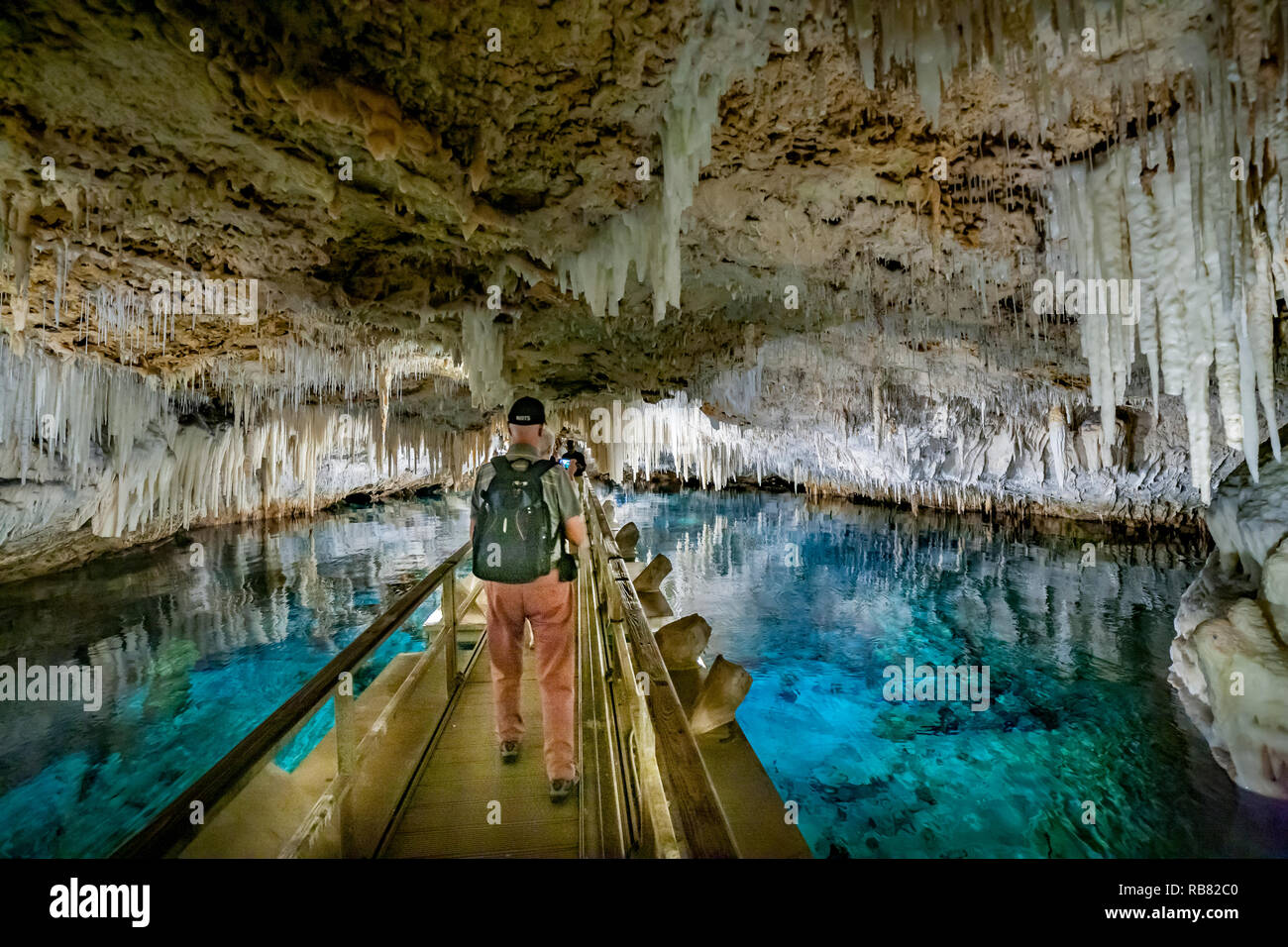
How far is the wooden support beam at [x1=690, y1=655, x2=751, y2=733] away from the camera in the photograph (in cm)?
399

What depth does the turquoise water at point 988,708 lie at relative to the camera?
4727 millimetres

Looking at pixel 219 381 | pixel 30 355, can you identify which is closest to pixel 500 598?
pixel 30 355

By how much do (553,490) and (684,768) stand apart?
142 cm
